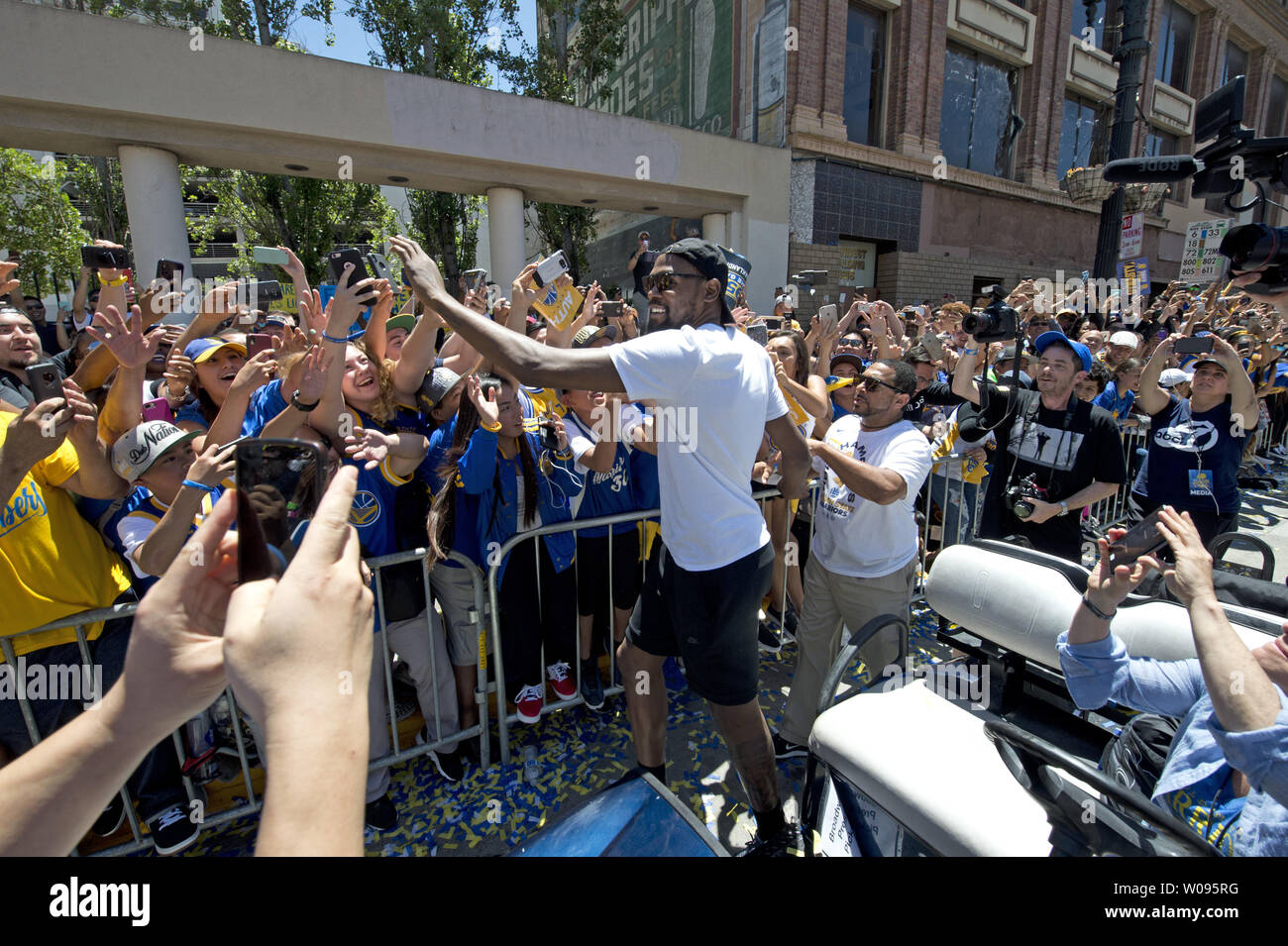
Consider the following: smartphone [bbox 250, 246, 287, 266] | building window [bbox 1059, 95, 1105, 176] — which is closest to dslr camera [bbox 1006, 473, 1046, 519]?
smartphone [bbox 250, 246, 287, 266]

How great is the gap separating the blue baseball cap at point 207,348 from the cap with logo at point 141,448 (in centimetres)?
86

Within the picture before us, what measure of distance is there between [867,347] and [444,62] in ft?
62.3

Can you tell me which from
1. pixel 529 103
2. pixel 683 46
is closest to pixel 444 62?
pixel 683 46

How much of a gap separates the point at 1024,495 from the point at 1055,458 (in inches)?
13.6

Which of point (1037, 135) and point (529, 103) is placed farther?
point (1037, 135)

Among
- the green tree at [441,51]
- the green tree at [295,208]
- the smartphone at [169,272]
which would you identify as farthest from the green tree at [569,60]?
the smartphone at [169,272]

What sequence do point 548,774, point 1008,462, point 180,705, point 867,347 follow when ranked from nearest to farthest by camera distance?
1. point 180,705
2. point 548,774
3. point 1008,462
4. point 867,347

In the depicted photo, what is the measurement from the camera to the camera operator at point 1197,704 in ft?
4.58

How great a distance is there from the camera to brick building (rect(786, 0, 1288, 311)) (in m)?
15.2

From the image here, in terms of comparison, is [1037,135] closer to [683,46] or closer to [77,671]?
[683,46]

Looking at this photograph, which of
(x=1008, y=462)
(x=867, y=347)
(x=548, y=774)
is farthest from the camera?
(x=867, y=347)

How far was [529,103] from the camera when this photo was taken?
484 inches

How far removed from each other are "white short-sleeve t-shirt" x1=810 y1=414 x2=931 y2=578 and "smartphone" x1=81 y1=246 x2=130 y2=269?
12.8 feet

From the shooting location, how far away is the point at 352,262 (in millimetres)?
2547
